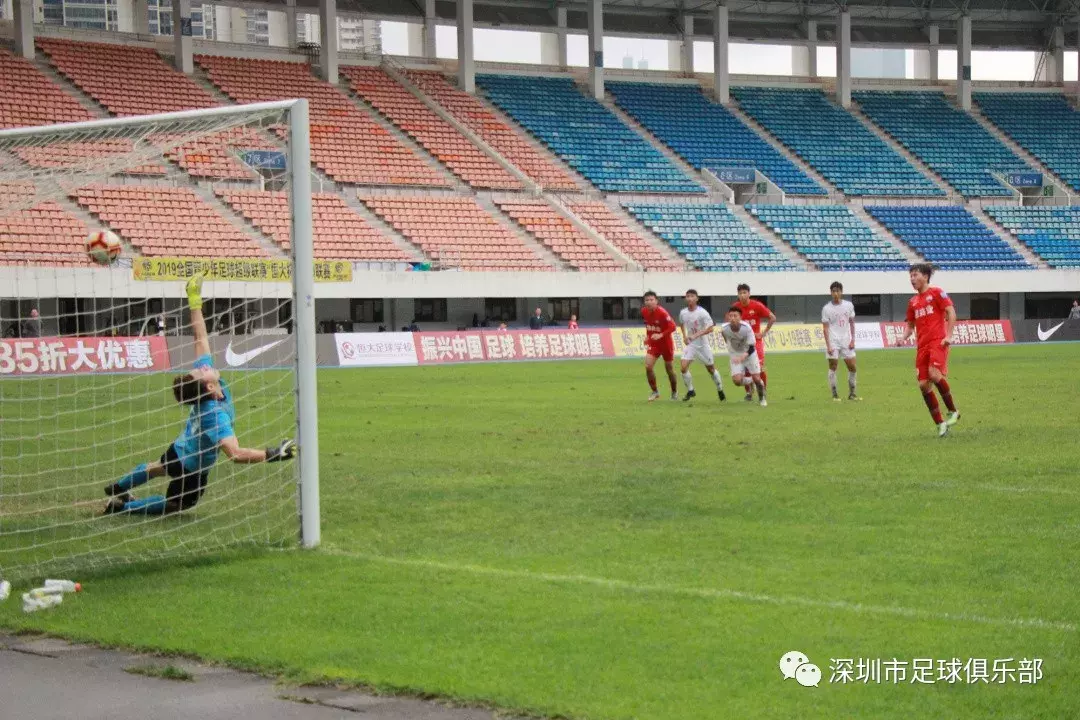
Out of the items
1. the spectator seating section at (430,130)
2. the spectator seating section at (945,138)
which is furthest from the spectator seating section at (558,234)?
the spectator seating section at (945,138)

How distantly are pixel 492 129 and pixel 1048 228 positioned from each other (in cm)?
2383

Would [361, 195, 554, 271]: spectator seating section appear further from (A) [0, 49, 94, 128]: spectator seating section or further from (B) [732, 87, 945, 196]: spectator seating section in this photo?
(B) [732, 87, 945, 196]: spectator seating section

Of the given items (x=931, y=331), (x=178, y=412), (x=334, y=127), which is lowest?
(x=178, y=412)

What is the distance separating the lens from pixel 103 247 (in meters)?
11.2

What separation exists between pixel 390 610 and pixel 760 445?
345 inches

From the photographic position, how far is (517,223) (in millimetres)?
49469

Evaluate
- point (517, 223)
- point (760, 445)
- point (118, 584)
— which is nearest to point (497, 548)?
point (118, 584)

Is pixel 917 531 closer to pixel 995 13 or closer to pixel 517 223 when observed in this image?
pixel 517 223

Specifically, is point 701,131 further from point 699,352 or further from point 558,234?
point 699,352

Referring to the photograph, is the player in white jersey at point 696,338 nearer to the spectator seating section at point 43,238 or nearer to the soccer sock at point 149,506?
the spectator seating section at point 43,238

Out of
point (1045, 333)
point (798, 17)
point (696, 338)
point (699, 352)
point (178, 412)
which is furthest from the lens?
point (798, 17)

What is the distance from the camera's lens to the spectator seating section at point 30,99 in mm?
43000

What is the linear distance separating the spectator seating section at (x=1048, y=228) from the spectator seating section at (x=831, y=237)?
655 centimetres

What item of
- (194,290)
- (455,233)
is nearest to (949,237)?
(455,233)
